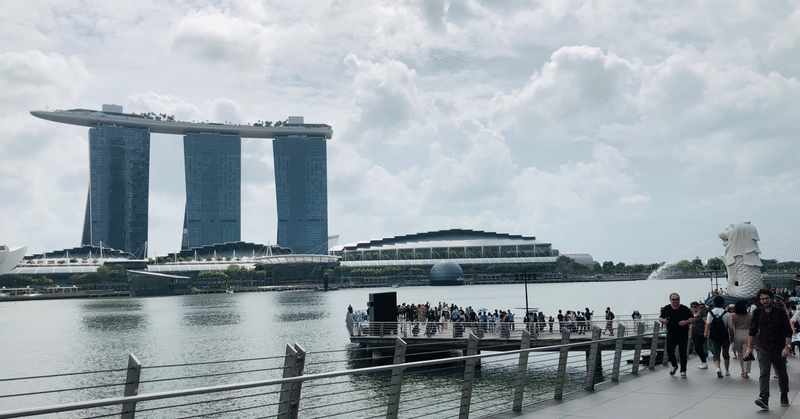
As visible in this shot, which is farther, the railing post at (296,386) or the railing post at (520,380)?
the railing post at (520,380)

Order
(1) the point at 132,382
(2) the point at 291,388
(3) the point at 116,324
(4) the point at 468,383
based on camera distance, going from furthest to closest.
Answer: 1. (3) the point at 116,324
2. (4) the point at 468,383
3. (2) the point at 291,388
4. (1) the point at 132,382

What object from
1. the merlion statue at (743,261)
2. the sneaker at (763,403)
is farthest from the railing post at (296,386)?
the merlion statue at (743,261)

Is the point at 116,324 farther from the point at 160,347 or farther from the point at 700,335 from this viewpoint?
the point at 700,335

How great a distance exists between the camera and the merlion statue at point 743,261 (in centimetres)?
3453

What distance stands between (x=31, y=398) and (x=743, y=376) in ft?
92.3

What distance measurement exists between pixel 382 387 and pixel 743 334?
706 inches

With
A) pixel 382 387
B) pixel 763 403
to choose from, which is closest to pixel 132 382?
pixel 763 403

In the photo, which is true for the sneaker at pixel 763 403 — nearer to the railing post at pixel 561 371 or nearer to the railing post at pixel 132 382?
the railing post at pixel 561 371

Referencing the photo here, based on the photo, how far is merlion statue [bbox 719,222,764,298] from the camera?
3453 cm

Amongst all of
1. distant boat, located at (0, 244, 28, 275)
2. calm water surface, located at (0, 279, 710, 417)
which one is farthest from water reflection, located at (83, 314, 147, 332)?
distant boat, located at (0, 244, 28, 275)

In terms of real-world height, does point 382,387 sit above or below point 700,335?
below

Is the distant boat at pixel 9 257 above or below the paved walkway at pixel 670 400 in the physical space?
above

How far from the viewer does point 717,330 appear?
45.6ft

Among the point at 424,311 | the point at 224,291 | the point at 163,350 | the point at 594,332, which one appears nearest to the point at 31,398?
the point at 163,350
